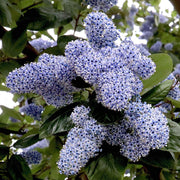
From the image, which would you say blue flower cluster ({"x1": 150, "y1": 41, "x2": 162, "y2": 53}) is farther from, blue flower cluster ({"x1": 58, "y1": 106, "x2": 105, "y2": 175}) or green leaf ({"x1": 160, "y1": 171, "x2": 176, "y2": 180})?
blue flower cluster ({"x1": 58, "y1": 106, "x2": 105, "y2": 175})

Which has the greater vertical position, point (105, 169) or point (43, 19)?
point (43, 19)

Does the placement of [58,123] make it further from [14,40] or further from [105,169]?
[14,40]

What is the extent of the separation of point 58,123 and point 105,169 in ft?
0.53

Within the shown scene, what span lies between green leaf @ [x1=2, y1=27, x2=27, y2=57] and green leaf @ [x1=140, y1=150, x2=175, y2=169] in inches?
20.2

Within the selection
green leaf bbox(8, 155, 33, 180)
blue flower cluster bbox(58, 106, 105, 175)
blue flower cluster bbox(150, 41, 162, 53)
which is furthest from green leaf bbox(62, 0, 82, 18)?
blue flower cluster bbox(150, 41, 162, 53)

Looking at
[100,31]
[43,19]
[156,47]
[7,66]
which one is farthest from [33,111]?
[156,47]

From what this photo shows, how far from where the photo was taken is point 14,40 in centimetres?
93

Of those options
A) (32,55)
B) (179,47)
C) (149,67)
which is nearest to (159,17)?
→ (179,47)

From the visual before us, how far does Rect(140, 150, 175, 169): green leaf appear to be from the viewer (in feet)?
2.30

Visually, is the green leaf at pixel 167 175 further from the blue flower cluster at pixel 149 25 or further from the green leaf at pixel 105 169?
the blue flower cluster at pixel 149 25

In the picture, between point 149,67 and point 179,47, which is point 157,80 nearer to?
point 149,67

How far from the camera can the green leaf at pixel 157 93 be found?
31.1 inches

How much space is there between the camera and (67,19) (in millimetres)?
928

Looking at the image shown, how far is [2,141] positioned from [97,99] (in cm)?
89
